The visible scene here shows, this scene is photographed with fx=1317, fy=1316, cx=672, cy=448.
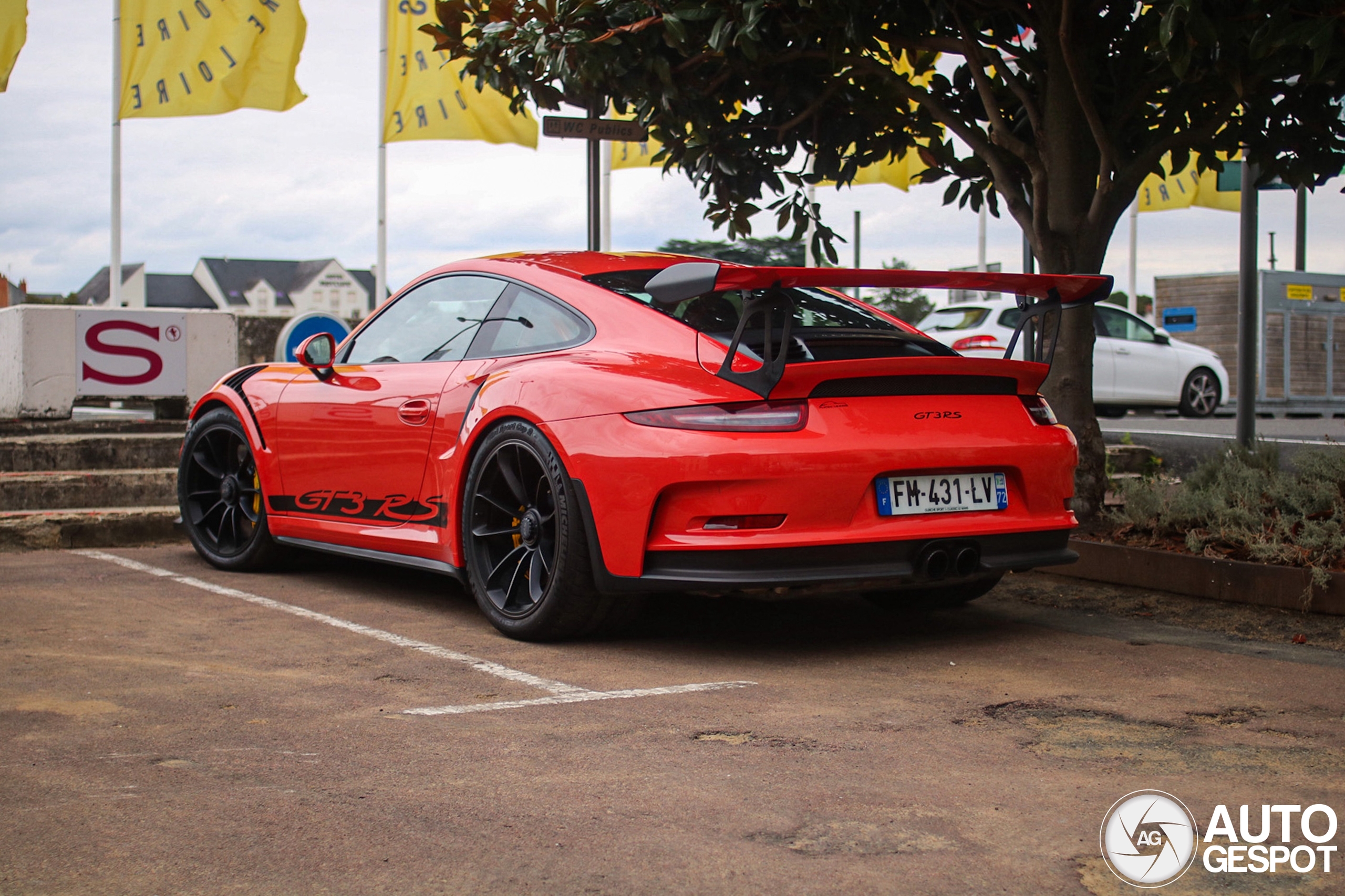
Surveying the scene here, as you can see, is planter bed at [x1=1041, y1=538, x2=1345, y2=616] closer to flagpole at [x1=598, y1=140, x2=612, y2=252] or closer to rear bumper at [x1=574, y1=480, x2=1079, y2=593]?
rear bumper at [x1=574, y1=480, x2=1079, y2=593]

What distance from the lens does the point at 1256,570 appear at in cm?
499

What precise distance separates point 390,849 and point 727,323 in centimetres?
234

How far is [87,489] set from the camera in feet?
25.2

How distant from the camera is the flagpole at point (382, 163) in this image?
1825cm

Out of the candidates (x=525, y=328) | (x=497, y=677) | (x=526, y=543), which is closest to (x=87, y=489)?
(x=525, y=328)

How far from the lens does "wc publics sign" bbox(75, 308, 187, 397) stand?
10.3m

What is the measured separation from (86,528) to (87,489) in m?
0.74

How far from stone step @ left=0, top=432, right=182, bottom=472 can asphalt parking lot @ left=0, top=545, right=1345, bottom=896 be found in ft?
12.4

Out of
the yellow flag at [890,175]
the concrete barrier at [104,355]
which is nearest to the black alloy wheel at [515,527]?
the concrete barrier at [104,355]

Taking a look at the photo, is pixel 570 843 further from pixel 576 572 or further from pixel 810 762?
pixel 576 572

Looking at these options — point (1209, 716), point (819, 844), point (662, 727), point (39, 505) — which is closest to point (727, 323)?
point (662, 727)

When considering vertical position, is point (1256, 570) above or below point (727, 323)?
below

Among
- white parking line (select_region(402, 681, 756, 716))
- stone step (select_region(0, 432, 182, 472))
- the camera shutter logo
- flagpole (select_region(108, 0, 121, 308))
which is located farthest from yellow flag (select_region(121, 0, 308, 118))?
the camera shutter logo

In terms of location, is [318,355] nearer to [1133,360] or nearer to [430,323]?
[430,323]
